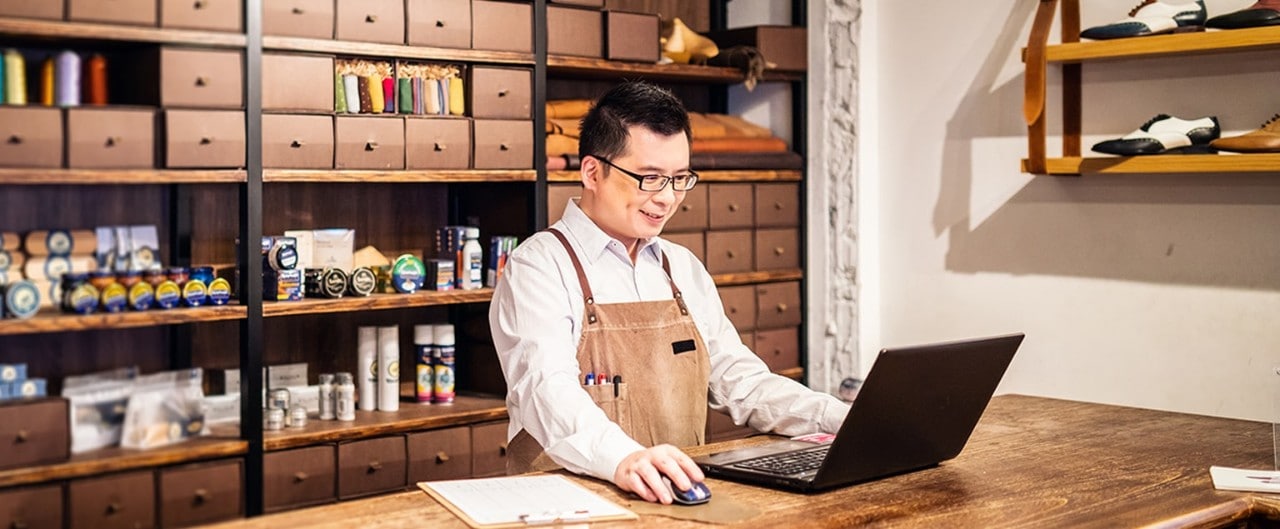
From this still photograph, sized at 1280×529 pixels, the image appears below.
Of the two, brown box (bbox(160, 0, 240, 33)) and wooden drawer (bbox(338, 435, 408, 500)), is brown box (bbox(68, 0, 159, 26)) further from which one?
wooden drawer (bbox(338, 435, 408, 500))

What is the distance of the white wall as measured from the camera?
11.5 ft

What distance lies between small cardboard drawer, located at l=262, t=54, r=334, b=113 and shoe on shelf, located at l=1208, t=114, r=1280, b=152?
7.47ft

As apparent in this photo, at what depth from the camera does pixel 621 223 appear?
2.60m

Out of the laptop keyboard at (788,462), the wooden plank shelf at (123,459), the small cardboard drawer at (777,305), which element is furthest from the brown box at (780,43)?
the laptop keyboard at (788,462)

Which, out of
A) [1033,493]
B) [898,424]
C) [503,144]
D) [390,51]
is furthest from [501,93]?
[1033,493]

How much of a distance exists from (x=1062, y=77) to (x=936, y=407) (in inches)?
77.5

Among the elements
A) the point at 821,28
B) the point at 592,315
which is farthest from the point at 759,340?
the point at 592,315

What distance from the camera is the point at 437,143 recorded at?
3.67 metres

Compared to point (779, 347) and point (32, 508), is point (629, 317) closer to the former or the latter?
point (32, 508)

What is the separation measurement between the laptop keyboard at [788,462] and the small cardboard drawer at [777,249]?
2.17 m

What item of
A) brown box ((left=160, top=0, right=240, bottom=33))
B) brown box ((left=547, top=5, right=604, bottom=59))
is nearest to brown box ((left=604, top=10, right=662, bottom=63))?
brown box ((left=547, top=5, right=604, bottom=59))

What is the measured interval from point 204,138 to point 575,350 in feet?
4.28

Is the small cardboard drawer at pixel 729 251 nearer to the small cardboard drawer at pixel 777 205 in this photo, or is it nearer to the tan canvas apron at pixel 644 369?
the small cardboard drawer at pixel 777 205

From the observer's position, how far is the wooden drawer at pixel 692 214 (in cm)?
417
